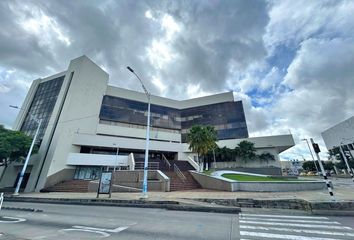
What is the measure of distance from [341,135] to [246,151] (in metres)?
47.6

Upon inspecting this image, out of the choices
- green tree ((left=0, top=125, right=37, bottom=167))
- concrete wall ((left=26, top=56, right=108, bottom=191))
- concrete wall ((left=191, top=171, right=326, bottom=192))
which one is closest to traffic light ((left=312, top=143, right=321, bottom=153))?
concrete wall ((left=191, top=171, right=326, bottom=192))

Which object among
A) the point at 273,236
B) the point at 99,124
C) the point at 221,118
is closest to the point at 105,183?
the point at 273,236

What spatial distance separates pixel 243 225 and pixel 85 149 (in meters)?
37.5

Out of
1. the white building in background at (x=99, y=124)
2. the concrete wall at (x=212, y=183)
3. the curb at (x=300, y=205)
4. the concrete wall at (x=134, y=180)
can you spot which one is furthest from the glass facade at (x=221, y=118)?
the curb at (x=300, y=205)

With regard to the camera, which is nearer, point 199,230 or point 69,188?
point 199,230

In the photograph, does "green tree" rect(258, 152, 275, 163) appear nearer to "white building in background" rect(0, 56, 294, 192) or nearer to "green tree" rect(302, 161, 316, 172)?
"white building in background" rect(0, 56, 294, 192)

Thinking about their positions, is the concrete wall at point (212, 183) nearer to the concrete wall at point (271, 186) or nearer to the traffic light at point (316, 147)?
the concrete wall at point (271, 186)

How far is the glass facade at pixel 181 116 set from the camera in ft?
144

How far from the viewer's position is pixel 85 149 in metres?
36.8

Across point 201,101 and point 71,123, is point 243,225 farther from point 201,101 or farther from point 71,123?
point 201,101

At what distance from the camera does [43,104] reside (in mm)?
38969

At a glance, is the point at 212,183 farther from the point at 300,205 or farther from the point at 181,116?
the point at 181,116

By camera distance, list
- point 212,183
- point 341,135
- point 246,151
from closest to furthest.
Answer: point 212,183 < point 246,151 < point 341,135

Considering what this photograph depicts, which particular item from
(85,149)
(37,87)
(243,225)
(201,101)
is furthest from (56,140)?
(201,101)
